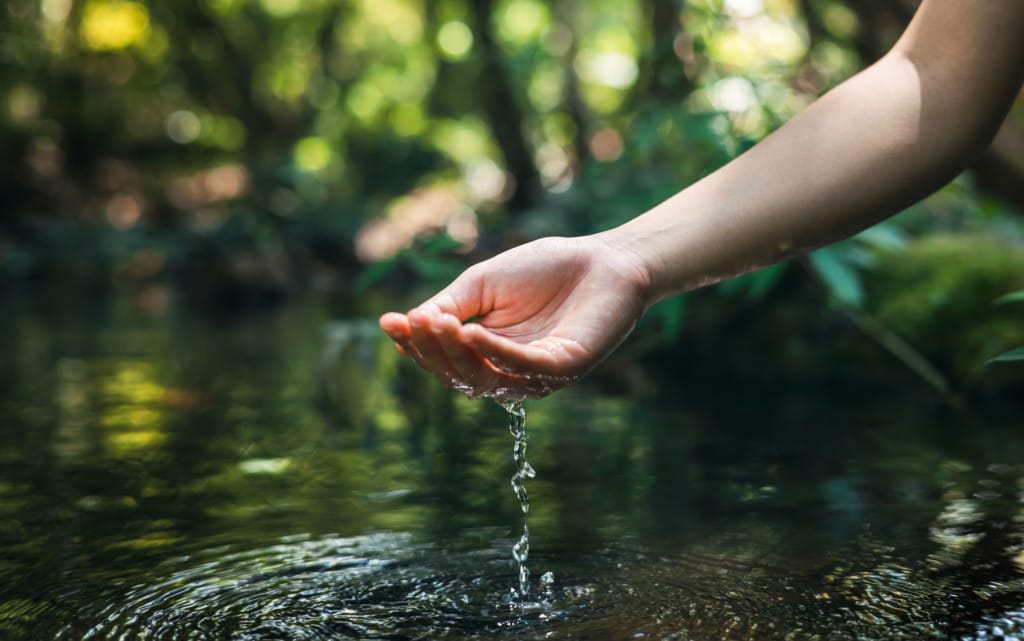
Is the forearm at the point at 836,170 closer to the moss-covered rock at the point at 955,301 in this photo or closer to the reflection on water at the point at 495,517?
the reflection on water at the point at 495,517

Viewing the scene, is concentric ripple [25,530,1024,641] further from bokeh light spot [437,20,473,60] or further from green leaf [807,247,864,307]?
bokeh light spot [437,20,473,60]

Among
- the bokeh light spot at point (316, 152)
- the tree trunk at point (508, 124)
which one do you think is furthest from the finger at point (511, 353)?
the bokeh light spot at point (316, 152)

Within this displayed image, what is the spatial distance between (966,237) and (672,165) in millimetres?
1749

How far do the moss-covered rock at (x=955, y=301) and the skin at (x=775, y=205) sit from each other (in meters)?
3.23

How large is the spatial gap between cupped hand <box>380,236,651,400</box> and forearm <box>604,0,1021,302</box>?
0.07 meters

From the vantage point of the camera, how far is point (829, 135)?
1915mm

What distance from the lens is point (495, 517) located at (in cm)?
296

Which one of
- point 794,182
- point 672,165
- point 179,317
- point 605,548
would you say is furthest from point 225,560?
point 179,317

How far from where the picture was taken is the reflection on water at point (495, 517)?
211cm

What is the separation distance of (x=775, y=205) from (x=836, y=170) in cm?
12

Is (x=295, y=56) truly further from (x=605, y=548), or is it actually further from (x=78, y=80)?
(x=605, y=548)

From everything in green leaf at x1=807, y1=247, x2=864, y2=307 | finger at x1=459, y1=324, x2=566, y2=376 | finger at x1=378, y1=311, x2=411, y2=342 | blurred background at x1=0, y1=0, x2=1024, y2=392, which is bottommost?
finger at x1=459, y1=324, x2=566, y2=376

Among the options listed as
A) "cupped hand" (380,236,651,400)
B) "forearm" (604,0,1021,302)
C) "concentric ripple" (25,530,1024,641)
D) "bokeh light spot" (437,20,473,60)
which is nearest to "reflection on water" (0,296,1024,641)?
"concentric ripple" (25,530,1024,641)

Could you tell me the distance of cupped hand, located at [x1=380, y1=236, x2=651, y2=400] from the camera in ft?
5.67
